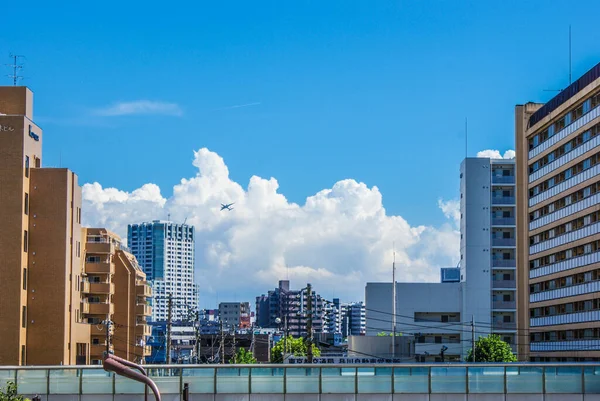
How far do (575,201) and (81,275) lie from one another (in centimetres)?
5385

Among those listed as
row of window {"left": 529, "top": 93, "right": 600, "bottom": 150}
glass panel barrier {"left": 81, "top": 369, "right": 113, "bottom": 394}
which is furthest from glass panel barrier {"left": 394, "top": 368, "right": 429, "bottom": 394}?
row of window {"left": 529, "top": 93, "right": 600, "bottom": 150}

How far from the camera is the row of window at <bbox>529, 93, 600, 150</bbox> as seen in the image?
90.8 meters

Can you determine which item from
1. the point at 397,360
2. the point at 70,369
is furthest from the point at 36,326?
the point at 397,360

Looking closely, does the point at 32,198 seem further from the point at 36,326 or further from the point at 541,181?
the point at 541,181

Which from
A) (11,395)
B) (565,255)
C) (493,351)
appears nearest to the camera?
(11,395)

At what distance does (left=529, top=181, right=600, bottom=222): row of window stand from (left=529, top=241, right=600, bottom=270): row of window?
14.8ft

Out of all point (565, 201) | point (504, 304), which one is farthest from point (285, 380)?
point (504, 304)

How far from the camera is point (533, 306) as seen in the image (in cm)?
11069

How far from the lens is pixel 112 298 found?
121188 mm

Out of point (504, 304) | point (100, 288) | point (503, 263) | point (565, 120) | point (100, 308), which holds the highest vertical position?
point (565, 120)

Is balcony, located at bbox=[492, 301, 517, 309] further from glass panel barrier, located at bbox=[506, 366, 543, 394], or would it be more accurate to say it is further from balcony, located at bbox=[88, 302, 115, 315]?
glass panel barrier, located at bbox=[506, 366, 543, 394]

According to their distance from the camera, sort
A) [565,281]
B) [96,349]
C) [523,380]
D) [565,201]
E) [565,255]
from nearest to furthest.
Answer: [523,380] < [565,201] < [565,255] < [565,281] < [96,349]

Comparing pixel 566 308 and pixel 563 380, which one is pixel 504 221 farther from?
pixel 563 380

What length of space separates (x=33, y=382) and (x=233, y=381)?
35.2 ft
